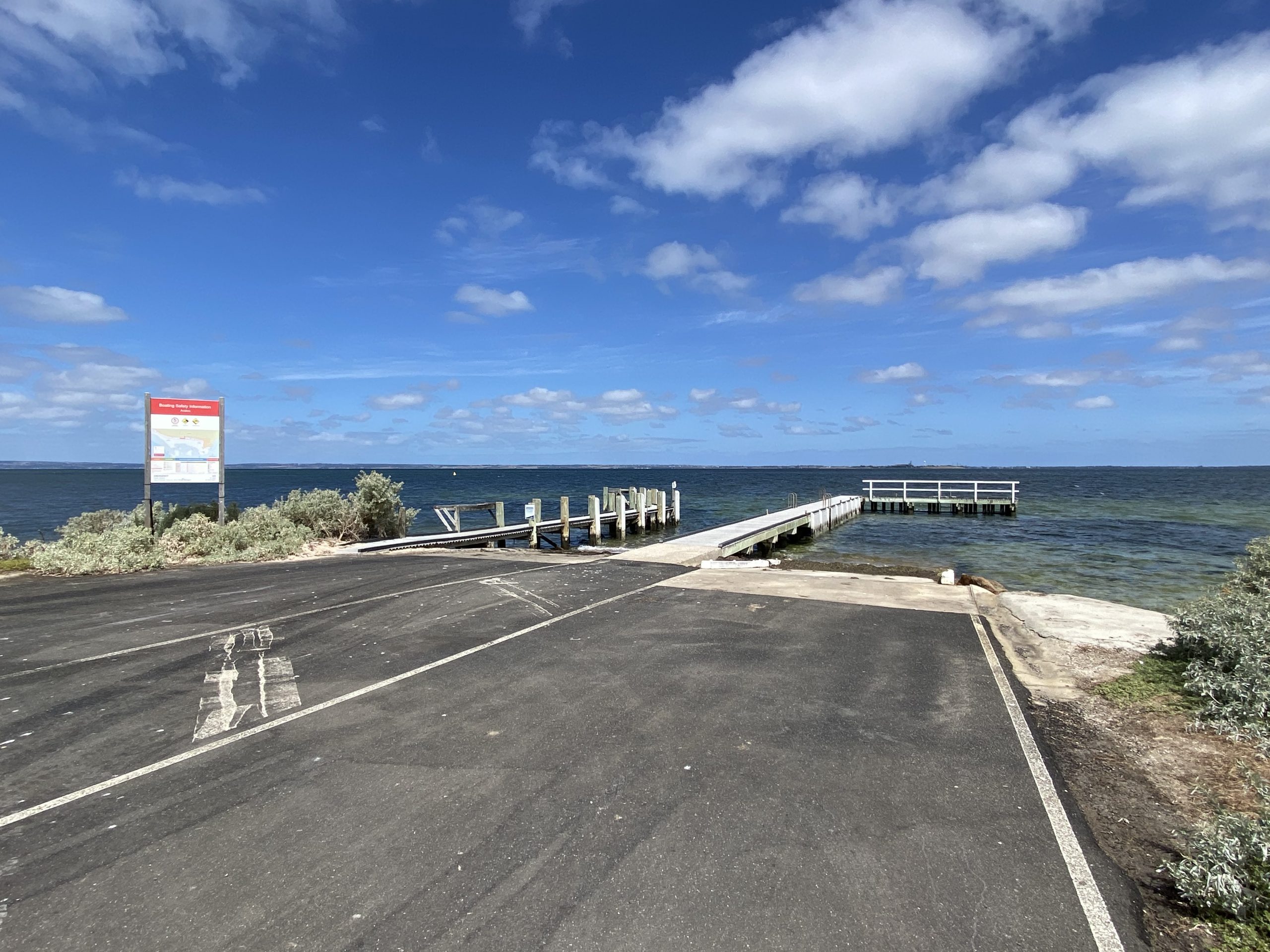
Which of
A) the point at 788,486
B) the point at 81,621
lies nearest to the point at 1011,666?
the point at 81,621

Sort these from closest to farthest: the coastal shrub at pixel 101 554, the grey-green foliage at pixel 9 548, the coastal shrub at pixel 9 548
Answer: the coastal shrub at pixel 101 554, the coastal shrub at pixel 9 548, the grey-green foliage at pixel 9 548

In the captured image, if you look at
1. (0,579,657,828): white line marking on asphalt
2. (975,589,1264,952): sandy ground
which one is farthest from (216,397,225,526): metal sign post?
(975,589,1264,952): sandy ground

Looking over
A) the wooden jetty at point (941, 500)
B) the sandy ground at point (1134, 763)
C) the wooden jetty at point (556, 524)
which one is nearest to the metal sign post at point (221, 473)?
the wooden jetty at point (556, 524)

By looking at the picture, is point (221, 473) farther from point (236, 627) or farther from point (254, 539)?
point (236, 627)

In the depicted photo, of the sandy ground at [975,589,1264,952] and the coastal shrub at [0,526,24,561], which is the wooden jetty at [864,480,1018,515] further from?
the coastal shrub at [0,526,24,561]

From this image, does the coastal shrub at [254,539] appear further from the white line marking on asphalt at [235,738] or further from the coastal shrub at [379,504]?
the white line marking on asphalt at [235,738]

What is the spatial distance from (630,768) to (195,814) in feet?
8.05

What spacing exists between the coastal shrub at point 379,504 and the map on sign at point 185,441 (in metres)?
4.35

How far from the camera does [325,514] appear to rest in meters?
19.1

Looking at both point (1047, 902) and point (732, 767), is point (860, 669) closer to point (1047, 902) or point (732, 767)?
point (732, 767)

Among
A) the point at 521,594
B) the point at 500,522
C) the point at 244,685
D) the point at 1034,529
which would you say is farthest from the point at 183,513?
the point at 1034,529

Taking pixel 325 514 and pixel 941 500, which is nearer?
pixel 325 514

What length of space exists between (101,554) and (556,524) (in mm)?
16705

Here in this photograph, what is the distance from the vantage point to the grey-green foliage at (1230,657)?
202 inches
